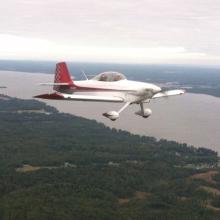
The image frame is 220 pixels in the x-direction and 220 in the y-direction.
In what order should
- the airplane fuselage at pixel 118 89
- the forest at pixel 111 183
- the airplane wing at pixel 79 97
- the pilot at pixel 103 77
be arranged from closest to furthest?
the airplane wing at pixel 79 97
the airplane fuselage at pixel 118 89
the pilot at pixel 103 77
the forest at pixel 111 183

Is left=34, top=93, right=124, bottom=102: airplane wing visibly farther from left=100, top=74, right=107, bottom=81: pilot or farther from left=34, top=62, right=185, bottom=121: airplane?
left=100, top=74, right=107, bottom=81: pilot

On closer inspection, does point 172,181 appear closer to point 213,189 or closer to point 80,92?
point 213,189

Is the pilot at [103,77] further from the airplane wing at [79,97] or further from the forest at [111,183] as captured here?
the forest at [111,183]

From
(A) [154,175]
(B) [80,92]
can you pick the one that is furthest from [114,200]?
(B) [80,92]

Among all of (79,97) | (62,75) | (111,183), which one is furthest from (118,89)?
(111,183)

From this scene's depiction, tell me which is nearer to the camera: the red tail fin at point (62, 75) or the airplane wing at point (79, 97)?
the airplane wing at point (79, 97)

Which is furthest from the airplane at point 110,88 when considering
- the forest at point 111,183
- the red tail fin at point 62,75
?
the forest at point 111,183

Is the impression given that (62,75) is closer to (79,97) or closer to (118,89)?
(118,89)

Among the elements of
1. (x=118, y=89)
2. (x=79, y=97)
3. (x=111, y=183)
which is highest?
(x=118, y=89)
